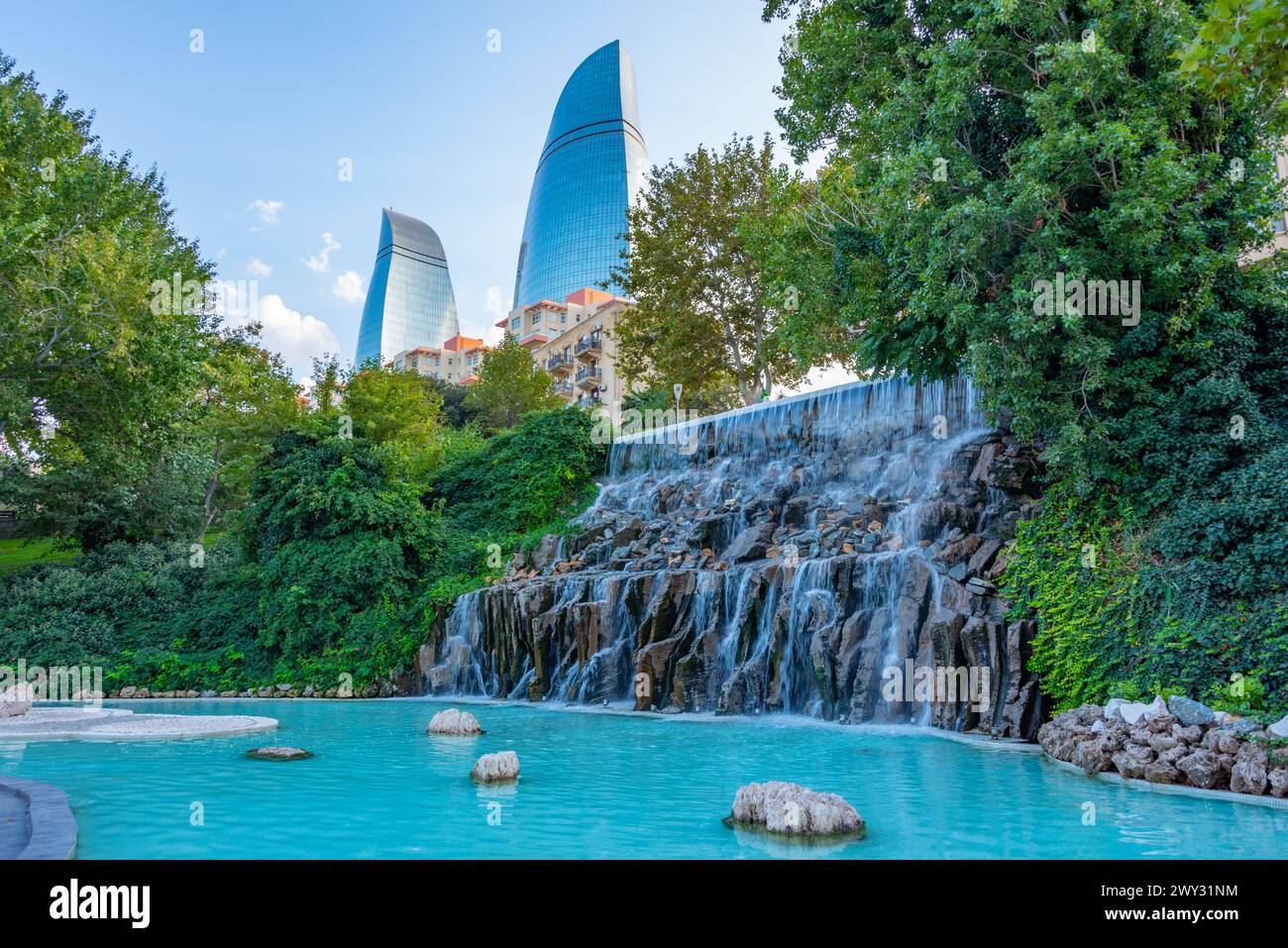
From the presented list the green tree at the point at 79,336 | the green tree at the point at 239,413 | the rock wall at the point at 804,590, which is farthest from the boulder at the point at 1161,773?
the green tree at the point at 239,413

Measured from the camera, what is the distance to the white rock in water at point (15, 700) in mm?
12516

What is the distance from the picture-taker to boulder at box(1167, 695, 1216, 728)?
8.73m

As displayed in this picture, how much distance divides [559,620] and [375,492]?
801 centimetres

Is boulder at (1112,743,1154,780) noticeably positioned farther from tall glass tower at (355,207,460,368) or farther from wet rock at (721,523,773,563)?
tall glass tower at (355,207,460,368)

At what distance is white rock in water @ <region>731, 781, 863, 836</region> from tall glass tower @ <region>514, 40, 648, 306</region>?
338 ft

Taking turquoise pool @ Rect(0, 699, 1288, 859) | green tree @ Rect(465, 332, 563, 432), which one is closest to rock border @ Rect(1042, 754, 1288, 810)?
turquoise pool @ Rect(0, 699, 1288, 859)

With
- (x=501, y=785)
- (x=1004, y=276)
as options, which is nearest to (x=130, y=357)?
(x=501, y=785)

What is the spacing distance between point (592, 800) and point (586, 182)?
111456 mm

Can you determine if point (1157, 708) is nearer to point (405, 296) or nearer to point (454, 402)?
point (454, 402)

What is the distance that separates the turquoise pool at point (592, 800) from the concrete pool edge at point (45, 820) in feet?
0.88

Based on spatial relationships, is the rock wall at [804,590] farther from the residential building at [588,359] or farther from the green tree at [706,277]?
the residential building at [588,359]

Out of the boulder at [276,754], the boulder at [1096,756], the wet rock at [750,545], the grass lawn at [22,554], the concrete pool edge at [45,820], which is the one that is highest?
the wet rock at [750,545]

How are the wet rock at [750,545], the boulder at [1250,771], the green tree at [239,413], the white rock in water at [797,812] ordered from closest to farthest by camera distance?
the white rock in water at [797,812] → the boulder at [1250,771] → the wet rock at [750,545] → the green tree at [239,413]
